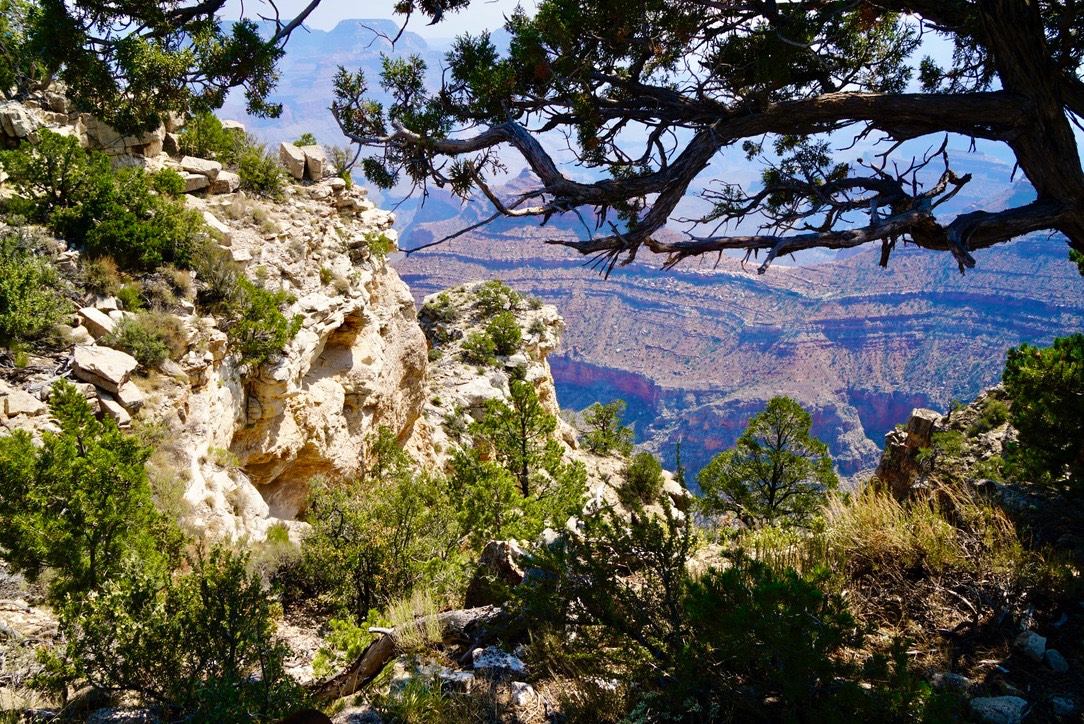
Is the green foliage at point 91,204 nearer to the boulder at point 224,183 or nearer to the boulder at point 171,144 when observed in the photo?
the boulder at point 224,183

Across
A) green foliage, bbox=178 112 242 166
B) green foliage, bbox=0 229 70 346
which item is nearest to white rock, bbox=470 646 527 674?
green foliage, bbox=0 229 70 346

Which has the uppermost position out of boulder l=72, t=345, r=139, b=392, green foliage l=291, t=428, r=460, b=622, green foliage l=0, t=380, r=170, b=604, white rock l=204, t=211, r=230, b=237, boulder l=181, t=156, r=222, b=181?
boulder l=181, t=156, r=222, b=181

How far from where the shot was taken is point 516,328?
19.6 metres

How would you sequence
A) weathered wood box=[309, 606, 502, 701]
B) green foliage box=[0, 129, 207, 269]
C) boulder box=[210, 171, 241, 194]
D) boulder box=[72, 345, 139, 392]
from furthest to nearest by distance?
boulder box=[210, 171, 241, 194], green foliage box=[0, 129, 207, 269], boulder box=[72, 345, 139, 392], weathered wood box=[309, 606, 502, 701]

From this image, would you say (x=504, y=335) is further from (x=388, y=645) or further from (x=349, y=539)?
(x=388, y=645)

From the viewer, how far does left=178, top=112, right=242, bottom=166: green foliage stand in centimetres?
1123

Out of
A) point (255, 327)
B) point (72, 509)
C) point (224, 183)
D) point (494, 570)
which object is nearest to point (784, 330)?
point (224, 183)

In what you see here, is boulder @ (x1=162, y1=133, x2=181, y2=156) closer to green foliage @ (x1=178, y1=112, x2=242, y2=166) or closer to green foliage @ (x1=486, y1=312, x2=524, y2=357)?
green foliage @ (x1=178, y1=112, x2=242, y2=166)

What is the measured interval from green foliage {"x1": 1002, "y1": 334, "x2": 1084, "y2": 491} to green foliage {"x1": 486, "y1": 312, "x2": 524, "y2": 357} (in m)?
15.2

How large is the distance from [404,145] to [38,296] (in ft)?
15.9

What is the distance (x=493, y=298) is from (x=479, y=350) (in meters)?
2.94

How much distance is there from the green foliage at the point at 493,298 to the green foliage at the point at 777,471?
9221 millimetres

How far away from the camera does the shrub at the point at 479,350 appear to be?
18781mm

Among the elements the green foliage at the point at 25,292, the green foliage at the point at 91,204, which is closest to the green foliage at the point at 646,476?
the green foliage at the point at 91,204
